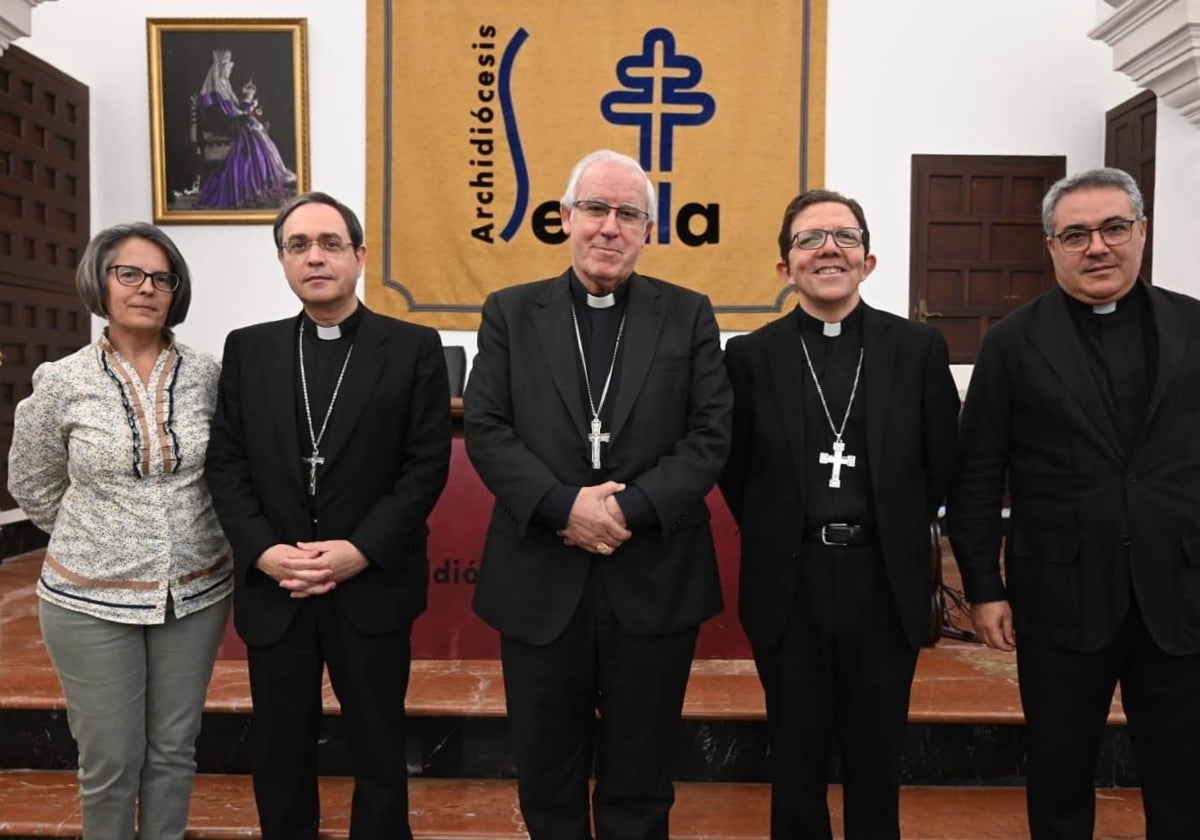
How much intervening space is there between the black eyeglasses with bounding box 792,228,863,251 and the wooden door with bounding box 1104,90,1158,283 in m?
3.90

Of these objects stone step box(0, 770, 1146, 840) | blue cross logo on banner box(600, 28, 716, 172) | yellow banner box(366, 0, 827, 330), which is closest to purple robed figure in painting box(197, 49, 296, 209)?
yellow banner box(366, 0, 827, 330)

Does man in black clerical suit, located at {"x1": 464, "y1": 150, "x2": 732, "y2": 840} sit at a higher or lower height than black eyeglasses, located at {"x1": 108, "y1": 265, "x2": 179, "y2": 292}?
lower

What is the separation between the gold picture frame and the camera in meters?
6.07

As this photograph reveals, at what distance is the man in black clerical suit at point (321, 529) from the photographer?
2.12 metres

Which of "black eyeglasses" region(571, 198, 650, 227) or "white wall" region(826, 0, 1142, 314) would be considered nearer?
"black eyeglasses" region(571, 198, 650, 227)

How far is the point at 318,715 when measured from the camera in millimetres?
2193

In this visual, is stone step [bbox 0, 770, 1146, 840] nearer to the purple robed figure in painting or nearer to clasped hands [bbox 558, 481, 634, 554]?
clasped hands [bbox 558, 481, 634, 554]

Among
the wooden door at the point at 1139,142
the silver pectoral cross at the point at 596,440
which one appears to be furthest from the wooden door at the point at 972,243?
the silver pectoral cross at the point at 596,440

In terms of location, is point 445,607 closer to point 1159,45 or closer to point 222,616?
point 222,616

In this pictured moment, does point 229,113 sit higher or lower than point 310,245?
higher

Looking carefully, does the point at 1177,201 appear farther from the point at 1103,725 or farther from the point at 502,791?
the point at 502,791

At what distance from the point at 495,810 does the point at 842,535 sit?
54.5 inches

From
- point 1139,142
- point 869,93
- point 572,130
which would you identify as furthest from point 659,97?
point 1139,142

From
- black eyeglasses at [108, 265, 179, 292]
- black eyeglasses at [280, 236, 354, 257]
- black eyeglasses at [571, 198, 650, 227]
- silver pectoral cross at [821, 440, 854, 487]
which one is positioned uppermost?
black eyeglasses at [571, 198, 650, 227]
